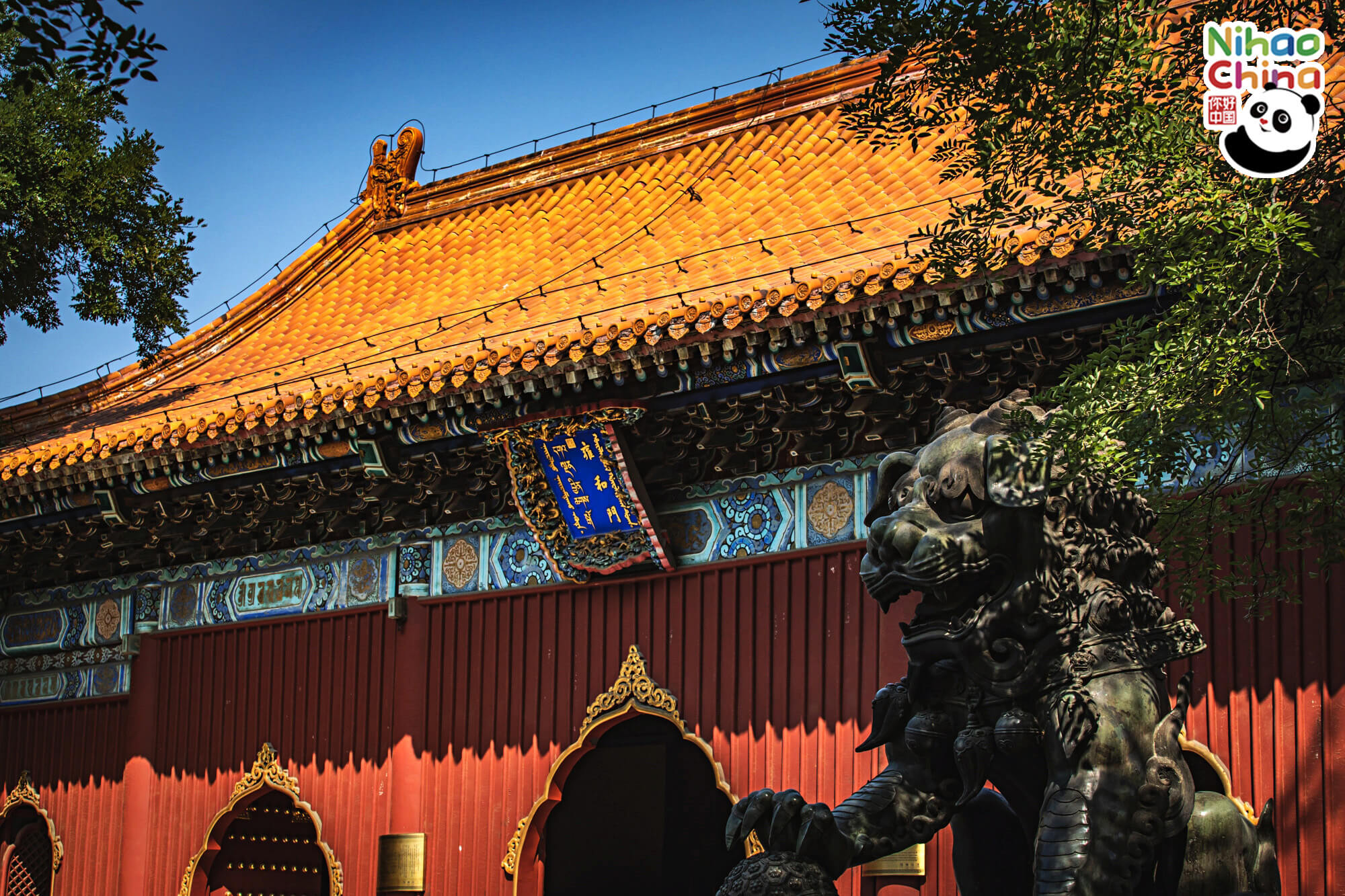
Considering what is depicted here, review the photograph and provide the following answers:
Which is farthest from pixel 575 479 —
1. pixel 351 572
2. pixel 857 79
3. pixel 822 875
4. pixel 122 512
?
pixel 822 875

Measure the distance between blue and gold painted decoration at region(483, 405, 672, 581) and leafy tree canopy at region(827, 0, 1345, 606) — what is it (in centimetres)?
315

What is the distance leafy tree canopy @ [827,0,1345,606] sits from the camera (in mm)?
3592

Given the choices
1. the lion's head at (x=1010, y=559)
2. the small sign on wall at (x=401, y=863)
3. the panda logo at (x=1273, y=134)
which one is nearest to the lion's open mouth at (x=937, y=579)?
the lion's head at (x=1010, y=559)

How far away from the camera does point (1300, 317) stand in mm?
3719

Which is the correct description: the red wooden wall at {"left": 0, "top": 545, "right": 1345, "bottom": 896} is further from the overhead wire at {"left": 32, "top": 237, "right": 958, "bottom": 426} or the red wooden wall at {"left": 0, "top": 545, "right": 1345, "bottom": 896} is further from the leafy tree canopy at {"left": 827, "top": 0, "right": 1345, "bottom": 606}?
the leafy tree canopy at {"left": 827, "top": 0, "right": 1345, "bottom": 606}

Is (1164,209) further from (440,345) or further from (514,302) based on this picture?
(514,302)

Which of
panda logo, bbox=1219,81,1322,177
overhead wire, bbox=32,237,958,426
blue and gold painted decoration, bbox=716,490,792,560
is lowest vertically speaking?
blue and gold painted decoration, bbox=716,490,792,560

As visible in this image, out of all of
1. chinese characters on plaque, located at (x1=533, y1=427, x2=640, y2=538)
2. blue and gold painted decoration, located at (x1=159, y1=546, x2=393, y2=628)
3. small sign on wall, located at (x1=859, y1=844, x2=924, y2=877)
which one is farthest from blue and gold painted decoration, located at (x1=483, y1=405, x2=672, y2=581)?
small sign on wall, located at (x1=859, y1=844, x2=924, y2=877)

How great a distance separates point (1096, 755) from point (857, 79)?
7159mm

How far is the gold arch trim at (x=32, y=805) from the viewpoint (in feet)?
30.6

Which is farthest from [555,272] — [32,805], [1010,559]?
[1010,559]

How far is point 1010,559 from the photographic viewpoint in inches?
127

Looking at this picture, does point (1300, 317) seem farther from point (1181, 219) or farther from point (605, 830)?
point (605, 830)

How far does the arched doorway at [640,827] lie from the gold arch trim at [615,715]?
3.29 meters
